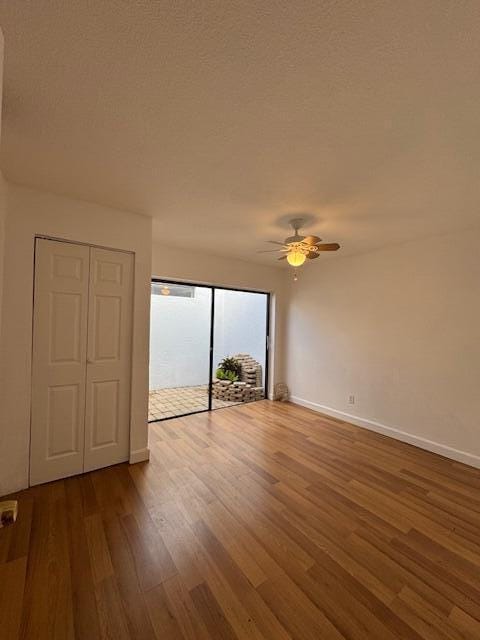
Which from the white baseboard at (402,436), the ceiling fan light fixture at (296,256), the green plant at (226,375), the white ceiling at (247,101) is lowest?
the white baseboard at (402,436)

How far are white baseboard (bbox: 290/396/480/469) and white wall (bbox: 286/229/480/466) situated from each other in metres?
0.01

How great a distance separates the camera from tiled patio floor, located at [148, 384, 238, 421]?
4.14 m

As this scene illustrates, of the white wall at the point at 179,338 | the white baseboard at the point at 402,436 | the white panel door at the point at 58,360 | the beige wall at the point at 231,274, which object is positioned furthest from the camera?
the white wall at the point at 179,338

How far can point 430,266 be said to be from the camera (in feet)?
10.4

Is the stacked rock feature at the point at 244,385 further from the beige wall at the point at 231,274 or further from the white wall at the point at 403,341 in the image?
the white wall at the point at 403,341

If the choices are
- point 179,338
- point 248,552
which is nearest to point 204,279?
point 179,338

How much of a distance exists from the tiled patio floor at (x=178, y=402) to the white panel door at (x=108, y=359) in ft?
4.24

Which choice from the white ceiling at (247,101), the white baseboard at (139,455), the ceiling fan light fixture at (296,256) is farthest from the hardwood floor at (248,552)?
the white ceiling at (247,101)

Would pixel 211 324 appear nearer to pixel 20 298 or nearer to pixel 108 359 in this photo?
pixel 108 359

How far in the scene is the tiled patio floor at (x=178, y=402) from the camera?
414 centimetres

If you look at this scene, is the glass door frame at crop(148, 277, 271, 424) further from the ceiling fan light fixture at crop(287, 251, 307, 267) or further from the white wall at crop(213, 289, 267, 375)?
the ceiling fan light fixture at crop(287, 251, 307, 267)

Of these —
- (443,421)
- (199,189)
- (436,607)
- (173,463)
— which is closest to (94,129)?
(199,189)

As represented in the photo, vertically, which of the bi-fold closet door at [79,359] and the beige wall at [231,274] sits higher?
the beige wall at [231,274]

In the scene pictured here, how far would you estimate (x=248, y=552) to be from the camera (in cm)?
163
